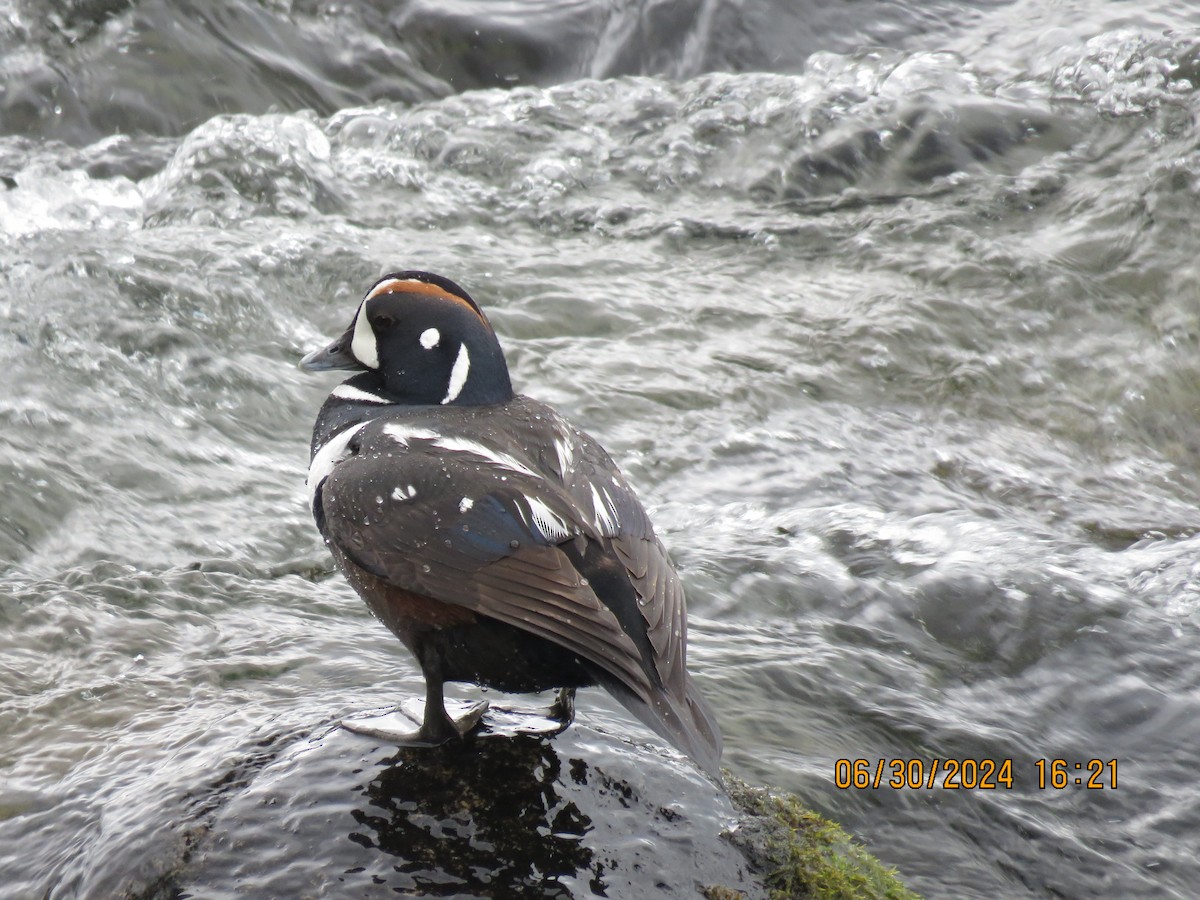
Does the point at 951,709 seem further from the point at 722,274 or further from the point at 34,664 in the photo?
the point at 722,274

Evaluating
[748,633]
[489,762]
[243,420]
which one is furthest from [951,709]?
[243,420]

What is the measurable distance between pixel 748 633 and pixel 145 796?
2361 mm

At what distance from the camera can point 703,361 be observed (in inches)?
299

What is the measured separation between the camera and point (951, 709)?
181 inches

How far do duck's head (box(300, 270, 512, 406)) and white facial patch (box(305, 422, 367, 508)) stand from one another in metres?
0.30

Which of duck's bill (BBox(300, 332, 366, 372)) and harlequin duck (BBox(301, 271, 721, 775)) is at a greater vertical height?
duck's bill (BBox(300, 332, 366, 372))

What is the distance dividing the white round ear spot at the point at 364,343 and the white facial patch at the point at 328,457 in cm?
36

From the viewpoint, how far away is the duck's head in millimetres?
4316

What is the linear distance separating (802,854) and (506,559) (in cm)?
108

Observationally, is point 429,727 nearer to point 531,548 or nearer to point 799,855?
point 531,548

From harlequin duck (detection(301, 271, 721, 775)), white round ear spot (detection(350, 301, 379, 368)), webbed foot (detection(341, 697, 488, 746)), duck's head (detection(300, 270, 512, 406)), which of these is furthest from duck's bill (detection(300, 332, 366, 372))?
webbed foot (detection(341, 697, 488, 746))
